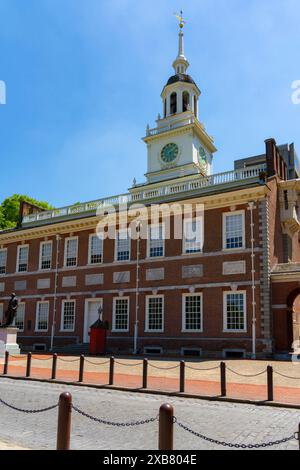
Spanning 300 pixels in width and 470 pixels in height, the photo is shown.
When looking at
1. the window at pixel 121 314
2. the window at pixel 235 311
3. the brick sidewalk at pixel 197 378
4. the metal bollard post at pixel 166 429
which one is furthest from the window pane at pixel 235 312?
the metal bollard post at pixel 166 429

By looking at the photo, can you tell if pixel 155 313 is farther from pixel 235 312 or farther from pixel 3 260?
pixel 3 260

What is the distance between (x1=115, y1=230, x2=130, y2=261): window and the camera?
27.9 meters

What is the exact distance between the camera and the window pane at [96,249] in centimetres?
2919

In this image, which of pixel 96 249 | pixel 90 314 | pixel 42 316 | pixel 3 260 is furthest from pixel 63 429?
pixel 3 260

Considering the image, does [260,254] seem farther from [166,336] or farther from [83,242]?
[83,242]

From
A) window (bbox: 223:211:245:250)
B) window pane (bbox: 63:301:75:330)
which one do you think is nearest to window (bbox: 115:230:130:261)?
window pane (bbox: 63:301:75:330)

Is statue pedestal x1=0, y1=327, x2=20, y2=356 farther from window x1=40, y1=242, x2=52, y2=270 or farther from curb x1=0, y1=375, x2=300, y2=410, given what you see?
curb x1=0, y1=375, x2=300, y2=410

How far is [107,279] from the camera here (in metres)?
28.2

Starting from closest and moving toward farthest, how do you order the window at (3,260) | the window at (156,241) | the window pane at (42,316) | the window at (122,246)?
the window at (156,241)
the window at (122,246)
the window pane at (42,316)
the window at (3,260)

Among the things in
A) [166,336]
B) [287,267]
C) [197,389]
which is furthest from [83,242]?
[197,389]

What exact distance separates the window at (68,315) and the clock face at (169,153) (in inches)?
674

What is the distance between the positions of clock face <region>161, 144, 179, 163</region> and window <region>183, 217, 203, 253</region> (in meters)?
15.5

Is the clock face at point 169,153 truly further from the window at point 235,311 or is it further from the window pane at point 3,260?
the window at point 235,311

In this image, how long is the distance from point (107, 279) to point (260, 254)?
10189 mm
